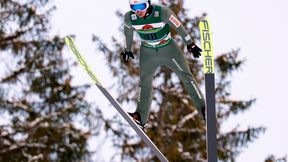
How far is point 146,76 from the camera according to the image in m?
6.68

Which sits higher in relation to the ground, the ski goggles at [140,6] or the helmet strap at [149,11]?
the ski goggles at [140,6]

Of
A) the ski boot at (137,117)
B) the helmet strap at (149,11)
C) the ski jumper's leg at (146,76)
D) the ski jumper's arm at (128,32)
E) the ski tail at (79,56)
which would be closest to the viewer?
the helmet strap at (149,11)

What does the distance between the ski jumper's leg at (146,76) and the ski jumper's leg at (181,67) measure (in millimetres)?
150

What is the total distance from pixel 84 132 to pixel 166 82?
10.9 feet

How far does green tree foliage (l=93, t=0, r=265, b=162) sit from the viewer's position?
14398mm

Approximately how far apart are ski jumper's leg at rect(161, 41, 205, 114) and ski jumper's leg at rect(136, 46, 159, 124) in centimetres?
15

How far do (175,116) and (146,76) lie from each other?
8.50 metres

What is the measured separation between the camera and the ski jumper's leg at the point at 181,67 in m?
6.46

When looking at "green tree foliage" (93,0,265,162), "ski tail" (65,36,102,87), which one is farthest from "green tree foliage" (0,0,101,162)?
"ski tail" (65,36,102,87)

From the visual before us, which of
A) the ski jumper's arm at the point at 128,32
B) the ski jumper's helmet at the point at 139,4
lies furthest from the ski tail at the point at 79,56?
the ski jumper's helmet at the point at 139,4

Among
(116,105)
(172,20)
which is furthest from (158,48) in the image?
(116,105)

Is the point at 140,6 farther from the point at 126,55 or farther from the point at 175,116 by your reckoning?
the point at 175,116

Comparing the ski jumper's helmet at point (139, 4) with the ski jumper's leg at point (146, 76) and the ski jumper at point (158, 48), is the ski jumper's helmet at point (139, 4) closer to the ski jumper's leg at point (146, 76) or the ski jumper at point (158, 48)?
the ski jumper at point (158, 48)

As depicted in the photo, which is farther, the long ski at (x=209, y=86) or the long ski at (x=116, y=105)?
the long ski at (x=116, y=105)
